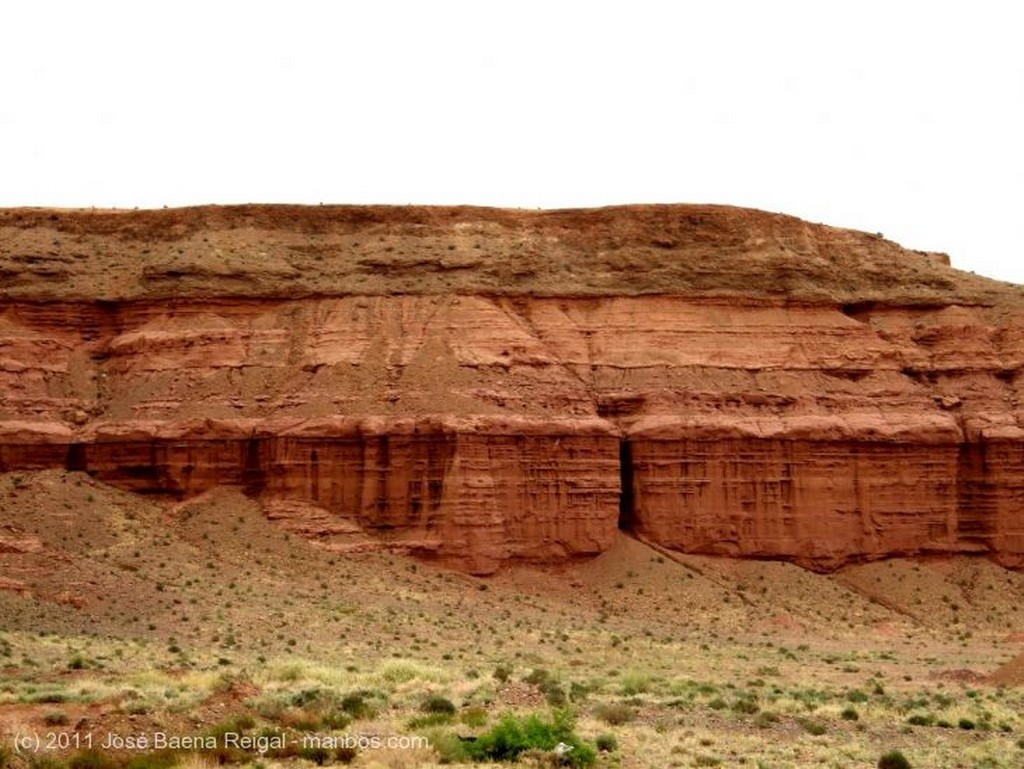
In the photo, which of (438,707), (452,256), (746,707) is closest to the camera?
(438,707)

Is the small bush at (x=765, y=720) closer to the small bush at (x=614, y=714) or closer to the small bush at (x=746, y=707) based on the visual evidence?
the small bush at (x=746, y=707)

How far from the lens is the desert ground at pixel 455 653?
17812mm

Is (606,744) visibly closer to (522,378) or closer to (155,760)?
(155,760)

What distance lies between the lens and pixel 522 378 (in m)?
43.6

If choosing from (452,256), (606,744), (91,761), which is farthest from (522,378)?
(91,761)

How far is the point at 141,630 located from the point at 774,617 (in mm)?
18021

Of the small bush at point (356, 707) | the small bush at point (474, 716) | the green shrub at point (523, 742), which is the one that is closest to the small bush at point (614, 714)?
the small bush at point (474, 716)

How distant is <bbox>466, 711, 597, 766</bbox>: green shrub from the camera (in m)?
17.1

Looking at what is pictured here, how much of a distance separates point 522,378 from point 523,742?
26692 millimetres

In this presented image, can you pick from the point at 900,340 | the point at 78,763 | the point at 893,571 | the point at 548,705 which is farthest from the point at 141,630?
the point at 900,340

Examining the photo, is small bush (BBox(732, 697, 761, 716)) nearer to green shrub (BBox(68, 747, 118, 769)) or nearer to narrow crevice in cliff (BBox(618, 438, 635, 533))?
green shrub (BBox(68, 747, 118, 769))

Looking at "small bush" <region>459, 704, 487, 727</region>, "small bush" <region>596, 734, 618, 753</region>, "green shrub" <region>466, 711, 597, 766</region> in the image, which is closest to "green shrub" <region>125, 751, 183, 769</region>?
"green shrub" <region>466, 711, 597, 766</region>

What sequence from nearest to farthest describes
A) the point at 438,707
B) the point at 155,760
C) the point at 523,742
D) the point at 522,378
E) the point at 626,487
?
1. the point at 155,760
2. the point at 523,742
3. the point at 438,707
4. the point at 522,378
5. the point at 626,487

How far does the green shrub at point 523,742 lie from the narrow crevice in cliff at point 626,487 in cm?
2577
